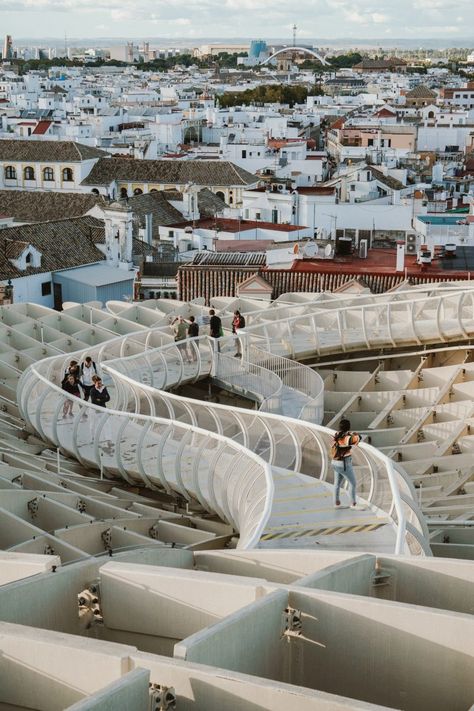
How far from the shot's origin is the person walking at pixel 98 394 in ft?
40.0

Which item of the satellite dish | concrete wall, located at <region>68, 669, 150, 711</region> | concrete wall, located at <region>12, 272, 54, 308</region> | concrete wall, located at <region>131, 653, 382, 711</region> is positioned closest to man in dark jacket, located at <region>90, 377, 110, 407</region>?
concrete wall, located at <region>131, 653, 382, 711</region>

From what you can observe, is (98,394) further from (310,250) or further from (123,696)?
(310,250)

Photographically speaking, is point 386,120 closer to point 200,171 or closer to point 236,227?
point 200,171

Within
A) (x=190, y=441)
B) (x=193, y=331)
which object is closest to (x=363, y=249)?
(x=193, y=331)

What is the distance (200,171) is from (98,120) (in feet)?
72.4

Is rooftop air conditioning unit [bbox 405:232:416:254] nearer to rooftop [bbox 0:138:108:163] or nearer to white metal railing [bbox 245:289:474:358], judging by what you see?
white metal railing [bbox 245:289:474:358]

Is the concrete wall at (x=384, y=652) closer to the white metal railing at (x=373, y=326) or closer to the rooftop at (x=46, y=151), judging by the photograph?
the white metal railing at (x=373, y=326)

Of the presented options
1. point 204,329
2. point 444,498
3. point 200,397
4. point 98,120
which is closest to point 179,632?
point 444,498

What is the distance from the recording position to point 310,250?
82.2 feet

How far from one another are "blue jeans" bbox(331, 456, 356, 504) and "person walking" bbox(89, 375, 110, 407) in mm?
4161

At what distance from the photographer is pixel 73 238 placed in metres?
31.0

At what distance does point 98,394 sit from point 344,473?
14.1 feet

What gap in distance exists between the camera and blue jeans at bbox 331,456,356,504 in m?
8.53

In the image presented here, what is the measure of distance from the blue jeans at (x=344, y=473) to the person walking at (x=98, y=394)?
4161 millimetres
